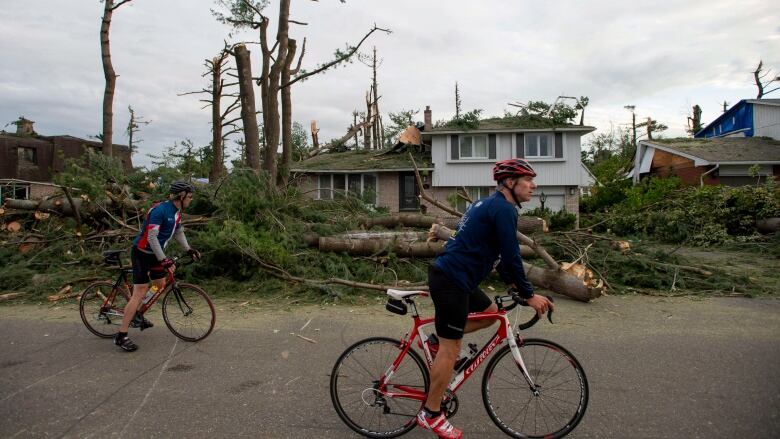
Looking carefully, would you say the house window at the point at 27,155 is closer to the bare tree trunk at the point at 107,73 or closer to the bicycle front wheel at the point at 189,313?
the bare tree trunk at the point at 107,73

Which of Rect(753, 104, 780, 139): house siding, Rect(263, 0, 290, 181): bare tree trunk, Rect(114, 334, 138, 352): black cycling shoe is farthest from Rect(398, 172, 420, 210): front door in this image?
Rect(753, 104, 780, 139): house siding

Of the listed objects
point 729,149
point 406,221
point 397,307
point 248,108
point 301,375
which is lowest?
point 301,375

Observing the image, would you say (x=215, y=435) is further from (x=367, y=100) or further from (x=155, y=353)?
(x=367, y=100)

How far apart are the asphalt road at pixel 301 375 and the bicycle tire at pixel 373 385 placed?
0.59 ft

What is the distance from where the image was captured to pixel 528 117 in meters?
24.9

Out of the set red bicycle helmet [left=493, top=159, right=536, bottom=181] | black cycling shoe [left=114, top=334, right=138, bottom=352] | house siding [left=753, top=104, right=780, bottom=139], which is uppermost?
house siding [left=753, top=104, right=780, bottom=139]

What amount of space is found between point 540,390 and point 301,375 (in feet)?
7.24

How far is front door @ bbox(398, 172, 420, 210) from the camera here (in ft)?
82.1

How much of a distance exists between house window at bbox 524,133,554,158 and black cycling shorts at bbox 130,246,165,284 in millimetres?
21223

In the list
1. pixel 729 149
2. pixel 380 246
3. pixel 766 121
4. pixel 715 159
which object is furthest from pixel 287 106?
pixel 766 121

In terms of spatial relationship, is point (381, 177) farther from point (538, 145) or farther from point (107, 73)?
point (107, 73)

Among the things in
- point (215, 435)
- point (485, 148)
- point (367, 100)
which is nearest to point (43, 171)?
point (367, 100)

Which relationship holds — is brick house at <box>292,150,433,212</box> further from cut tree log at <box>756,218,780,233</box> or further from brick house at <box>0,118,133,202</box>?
brick house at <box>0,118,133,202</box>

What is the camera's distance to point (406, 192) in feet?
82.6
